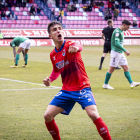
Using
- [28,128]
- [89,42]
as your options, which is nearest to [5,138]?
[28,128]

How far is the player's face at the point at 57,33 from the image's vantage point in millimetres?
4113

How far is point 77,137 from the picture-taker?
4.54 metres

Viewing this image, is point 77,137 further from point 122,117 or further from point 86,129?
point 122,117

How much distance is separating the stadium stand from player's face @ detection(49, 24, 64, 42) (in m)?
30.2

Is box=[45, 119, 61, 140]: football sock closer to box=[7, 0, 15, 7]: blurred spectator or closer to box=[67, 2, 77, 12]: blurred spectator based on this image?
box=[7, 0, 15, 7]: blurred spectator

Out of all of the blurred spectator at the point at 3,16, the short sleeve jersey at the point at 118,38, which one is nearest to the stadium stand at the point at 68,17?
the blurred spectator at the point at 3,16

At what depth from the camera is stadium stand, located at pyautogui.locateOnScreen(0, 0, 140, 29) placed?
36406mm

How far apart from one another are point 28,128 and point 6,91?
3.81 metres

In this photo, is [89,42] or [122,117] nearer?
[122,117]

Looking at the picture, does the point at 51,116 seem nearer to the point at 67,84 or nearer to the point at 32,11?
the point at 67,84

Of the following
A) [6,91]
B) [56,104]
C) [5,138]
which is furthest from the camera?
[6,91]

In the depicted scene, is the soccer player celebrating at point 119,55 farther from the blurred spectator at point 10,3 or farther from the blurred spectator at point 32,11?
the blurred spectator at point 10,3

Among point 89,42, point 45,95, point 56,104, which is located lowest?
point 89,42

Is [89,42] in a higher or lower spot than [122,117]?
lower
